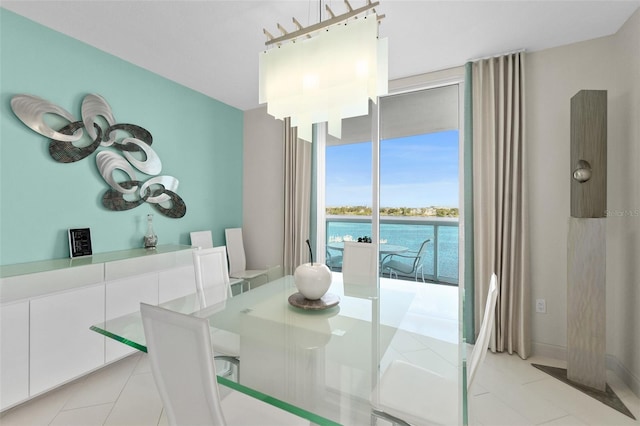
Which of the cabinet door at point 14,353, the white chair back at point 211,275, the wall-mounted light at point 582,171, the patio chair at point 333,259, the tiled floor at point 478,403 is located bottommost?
the tiled floor at point 478,403

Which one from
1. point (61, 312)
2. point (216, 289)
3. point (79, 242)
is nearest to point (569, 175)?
point (216, 289)

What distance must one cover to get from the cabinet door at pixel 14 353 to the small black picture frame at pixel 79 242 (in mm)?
618

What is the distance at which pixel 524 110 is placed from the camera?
2.60 meters

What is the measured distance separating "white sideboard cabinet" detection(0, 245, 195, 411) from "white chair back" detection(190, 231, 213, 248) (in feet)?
2.57

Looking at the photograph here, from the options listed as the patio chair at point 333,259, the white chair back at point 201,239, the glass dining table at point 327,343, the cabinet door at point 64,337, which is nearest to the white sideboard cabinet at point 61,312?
the cabinet door at point 64,337

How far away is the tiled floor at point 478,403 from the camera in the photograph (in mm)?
1841

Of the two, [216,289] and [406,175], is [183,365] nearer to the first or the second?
[216,289]

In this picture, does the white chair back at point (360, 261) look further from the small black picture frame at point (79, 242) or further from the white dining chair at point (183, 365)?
the small black picture frame at point (79, 242)


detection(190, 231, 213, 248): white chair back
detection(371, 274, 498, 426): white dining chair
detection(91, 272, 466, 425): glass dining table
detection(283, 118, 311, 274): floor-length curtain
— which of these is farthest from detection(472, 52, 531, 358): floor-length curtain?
detection(190, 231, 213, 248): white chair back

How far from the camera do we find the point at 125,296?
2434mm

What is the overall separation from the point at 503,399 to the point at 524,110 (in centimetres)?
231

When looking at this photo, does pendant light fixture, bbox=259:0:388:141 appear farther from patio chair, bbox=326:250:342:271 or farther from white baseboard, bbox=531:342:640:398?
Result: white baseboard, bbox=531:342:640:398

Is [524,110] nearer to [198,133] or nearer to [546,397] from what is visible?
[546,397]

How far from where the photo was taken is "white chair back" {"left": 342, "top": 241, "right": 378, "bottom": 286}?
8.46 feet
